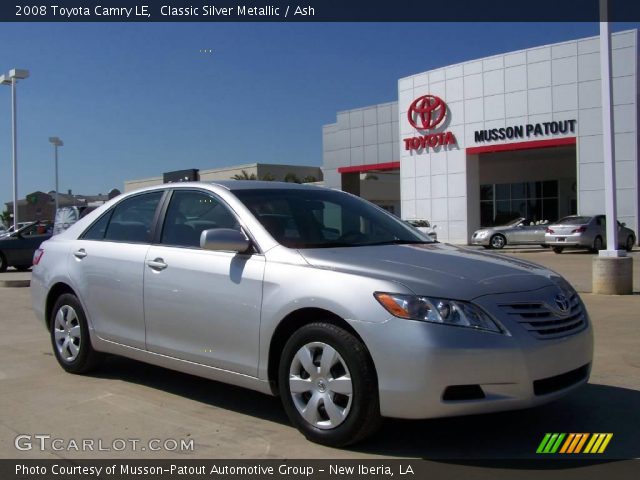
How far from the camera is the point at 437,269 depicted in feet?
13.4

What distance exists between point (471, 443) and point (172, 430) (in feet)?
6.30

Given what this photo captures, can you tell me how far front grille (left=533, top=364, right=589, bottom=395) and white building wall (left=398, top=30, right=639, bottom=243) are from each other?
86.2 feet

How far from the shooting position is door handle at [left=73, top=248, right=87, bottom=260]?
5.86 m

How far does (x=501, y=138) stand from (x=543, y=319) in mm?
29637

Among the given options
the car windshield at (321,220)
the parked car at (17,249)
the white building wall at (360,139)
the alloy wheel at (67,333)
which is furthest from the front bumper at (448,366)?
the white building wall at (360,139)

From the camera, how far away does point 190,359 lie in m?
4.83

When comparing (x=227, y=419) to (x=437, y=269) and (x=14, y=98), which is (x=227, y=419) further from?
(x=14, y=98)

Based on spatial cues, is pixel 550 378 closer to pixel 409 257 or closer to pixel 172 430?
pixel 409 257

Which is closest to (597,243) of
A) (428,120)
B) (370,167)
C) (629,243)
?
(629,243)

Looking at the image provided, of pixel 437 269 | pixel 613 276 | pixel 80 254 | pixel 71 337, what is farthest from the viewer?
pixel 613 276

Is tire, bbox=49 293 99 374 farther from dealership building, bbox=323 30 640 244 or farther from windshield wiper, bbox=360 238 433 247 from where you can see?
dealership building, bbox=323 30 640 244

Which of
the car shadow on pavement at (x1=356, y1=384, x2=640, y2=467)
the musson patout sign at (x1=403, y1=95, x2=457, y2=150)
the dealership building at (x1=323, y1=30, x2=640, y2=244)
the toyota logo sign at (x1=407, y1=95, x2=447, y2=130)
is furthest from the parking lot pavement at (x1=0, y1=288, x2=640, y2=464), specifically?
the toyota logo sign at (x1=407, y1=95, x2=447, y2=130)

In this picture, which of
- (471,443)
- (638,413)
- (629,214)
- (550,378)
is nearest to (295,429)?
(471,443)

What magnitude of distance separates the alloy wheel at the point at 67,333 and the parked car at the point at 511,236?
2384 centimetres
